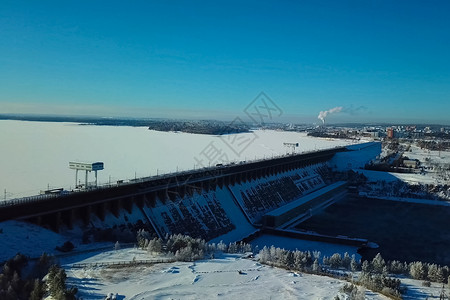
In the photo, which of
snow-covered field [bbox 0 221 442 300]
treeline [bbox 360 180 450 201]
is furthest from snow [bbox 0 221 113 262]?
treeline [bbox 360 180 450 201]

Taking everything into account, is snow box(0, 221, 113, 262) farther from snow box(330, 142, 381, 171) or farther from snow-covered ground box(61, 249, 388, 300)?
snow box(330, 142, 381, 171)

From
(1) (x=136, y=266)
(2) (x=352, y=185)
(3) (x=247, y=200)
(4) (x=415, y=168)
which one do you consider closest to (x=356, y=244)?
(3) (x=247, y=200)

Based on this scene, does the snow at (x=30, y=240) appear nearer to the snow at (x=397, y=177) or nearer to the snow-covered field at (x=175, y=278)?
the snow-covered field at (x=175, y=278)

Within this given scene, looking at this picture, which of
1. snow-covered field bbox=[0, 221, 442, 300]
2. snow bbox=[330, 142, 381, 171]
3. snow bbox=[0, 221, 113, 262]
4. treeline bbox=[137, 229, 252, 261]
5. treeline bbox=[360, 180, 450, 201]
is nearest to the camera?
snow-covered field bbox=[0, 221, 442, 300]

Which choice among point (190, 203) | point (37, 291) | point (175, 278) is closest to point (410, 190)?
point (190, 203)

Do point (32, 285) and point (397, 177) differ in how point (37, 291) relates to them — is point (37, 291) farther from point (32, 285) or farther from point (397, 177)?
point (397, 177)

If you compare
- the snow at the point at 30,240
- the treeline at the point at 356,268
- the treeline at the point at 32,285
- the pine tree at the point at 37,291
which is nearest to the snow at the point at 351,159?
the treeline at the point at 356,268

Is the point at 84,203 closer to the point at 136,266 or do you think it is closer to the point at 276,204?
the point at 136,266

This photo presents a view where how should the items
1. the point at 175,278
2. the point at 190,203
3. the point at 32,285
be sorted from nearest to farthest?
the point at 32,285, the point at 175,278, the point at 190,203
